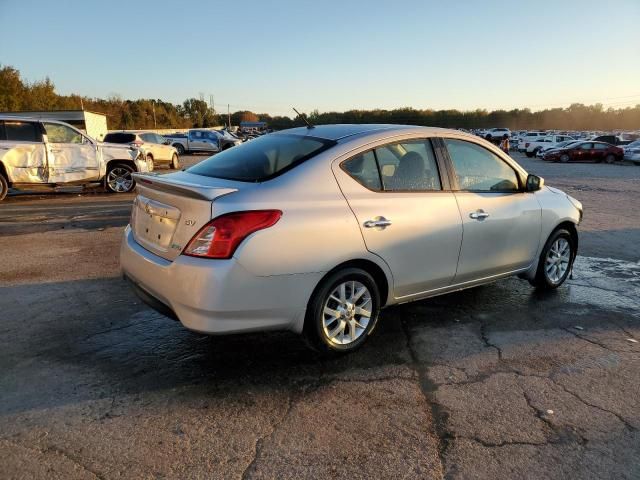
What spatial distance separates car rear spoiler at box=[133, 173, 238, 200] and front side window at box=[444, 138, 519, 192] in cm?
210

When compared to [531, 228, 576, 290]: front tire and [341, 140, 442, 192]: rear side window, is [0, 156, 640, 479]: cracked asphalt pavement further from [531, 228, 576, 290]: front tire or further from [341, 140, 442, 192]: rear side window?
[341, 140, 442, 192]: rear side window

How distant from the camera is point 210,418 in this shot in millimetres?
2885

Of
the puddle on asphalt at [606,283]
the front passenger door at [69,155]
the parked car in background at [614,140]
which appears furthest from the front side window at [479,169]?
the parked car in background at [614,140]

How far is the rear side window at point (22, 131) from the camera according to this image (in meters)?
11.2

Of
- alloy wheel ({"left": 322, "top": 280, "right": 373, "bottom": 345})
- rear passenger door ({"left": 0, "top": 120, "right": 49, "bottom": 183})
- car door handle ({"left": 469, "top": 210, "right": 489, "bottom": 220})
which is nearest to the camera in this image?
alloy wheel ({"left": 322, "top": 280, "right": 373, "bottom": 345})

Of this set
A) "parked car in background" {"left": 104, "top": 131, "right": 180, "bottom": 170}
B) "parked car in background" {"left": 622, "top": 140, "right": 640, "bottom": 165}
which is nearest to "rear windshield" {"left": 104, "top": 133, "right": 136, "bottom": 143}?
"parked car in background" {"left": 104, "top": 131, "right": 180, "bottom": 170}

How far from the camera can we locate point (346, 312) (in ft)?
11.8

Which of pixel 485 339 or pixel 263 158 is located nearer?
pixel 263 158

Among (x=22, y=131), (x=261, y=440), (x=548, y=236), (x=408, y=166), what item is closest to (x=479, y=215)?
(x=408, y=166)

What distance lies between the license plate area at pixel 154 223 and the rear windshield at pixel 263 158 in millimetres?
502

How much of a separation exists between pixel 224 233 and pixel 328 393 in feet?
4.03

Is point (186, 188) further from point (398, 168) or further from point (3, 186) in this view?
point (3, 186)

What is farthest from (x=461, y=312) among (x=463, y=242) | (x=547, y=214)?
(x=547, y=214)

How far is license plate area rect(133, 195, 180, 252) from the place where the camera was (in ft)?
10.8
